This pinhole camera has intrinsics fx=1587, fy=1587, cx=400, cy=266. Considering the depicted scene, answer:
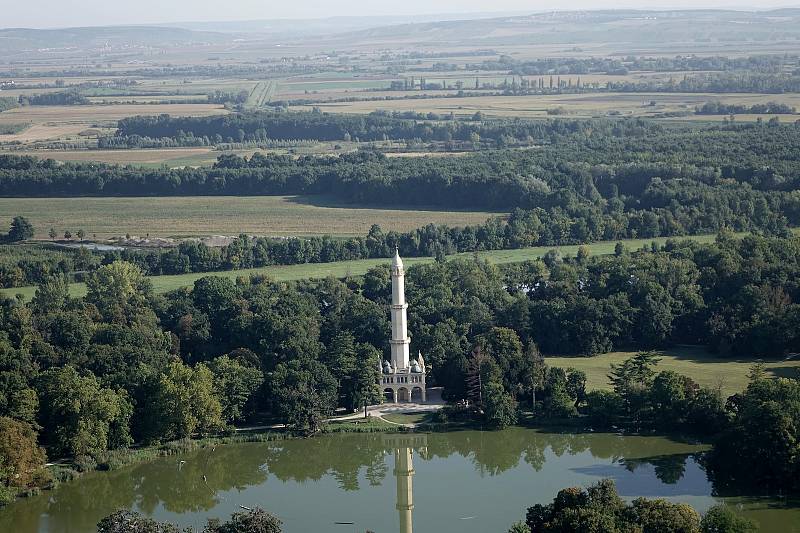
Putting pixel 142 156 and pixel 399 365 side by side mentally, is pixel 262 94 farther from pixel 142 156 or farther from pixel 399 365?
pixel 399 365

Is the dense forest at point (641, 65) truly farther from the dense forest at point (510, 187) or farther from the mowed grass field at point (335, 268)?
the mowed grass field at point (335, 268)

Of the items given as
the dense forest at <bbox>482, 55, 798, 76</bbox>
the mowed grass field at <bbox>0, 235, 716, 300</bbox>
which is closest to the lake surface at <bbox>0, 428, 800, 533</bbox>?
the mowed grass field at <bbox>0, 235, 716, 300</bbox>

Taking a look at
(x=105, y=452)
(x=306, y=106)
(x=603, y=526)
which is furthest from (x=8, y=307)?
(x=306, y=106)

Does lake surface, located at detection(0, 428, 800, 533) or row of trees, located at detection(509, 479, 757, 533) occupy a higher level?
row of trees, located at detection(509, 479, 757, 533)

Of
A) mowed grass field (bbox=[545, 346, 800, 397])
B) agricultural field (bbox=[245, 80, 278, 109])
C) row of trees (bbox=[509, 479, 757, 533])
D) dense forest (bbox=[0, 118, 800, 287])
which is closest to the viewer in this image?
row of trees (bbox=[509, 479, 757, 533])

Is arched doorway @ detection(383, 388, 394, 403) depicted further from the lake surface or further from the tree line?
the tree line

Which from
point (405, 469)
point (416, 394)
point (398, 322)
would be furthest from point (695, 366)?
point (405, 469)

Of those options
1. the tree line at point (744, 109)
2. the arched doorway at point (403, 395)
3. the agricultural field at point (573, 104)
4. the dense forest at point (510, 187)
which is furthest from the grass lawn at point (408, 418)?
the tree line at point (744, 109)

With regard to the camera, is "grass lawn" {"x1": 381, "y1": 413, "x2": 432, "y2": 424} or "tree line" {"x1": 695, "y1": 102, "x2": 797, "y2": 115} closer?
"grass lawn" {"x1": 381, "y1": 413, "x2": 432, "y2": 424}
